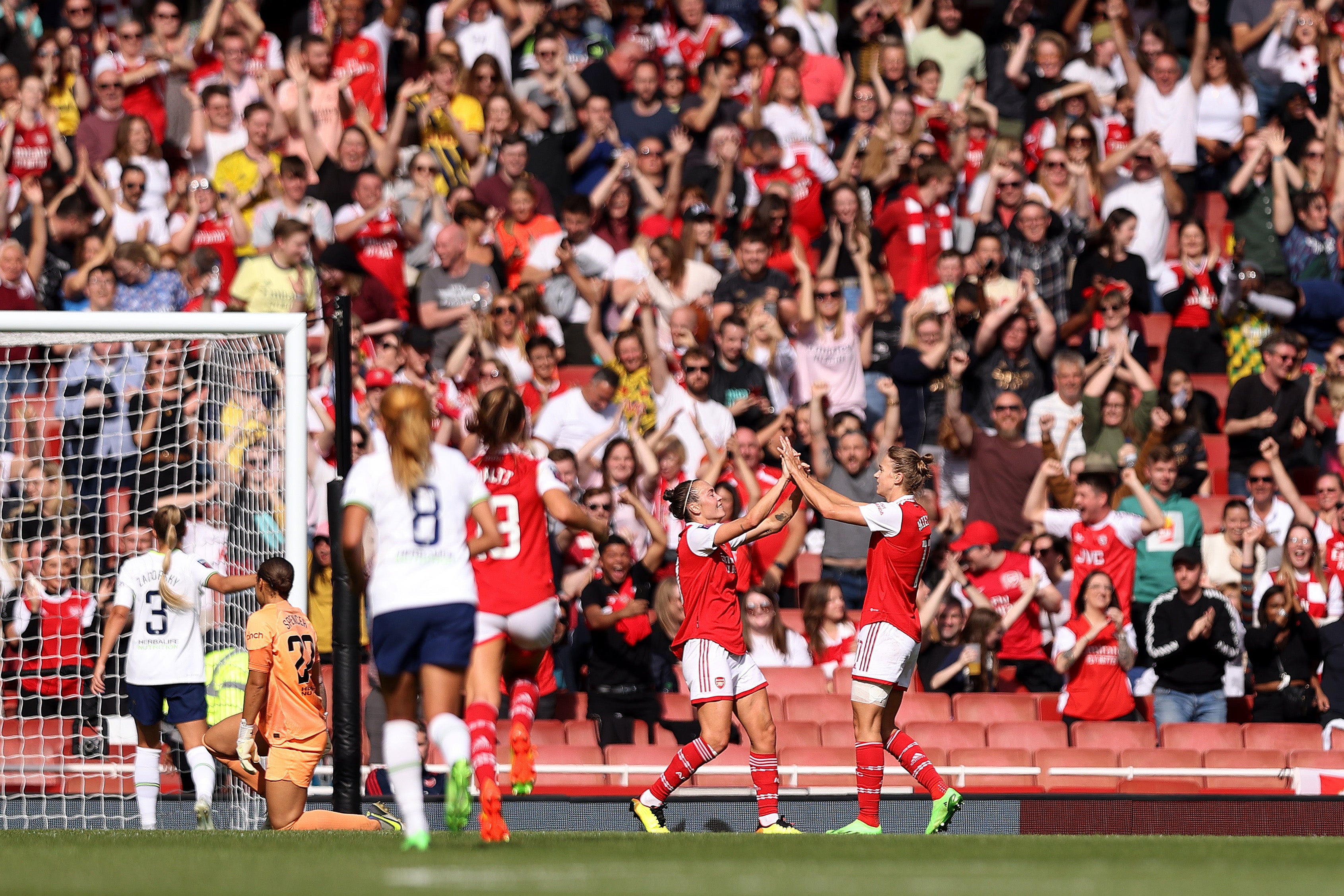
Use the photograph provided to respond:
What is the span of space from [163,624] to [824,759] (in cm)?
439

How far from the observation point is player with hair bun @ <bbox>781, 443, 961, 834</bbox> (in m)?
9.70

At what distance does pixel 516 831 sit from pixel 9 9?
1253 cm

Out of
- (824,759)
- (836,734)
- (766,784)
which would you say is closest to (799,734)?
(836,734)

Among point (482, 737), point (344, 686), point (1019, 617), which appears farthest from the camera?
point (1019, 617)

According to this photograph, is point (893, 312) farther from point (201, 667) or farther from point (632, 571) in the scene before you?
point (201, 667)

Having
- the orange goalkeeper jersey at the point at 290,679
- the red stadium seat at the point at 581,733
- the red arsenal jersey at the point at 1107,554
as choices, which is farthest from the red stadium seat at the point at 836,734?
the orange goalkeeper jersey at the point at 290,679

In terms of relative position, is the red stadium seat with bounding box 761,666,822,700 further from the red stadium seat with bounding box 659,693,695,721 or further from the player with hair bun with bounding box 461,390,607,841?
the player with hair bun with bounding box 461,390,607,841

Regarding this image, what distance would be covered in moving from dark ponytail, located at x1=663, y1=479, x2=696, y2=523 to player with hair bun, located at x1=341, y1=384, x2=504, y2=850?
8.77ft

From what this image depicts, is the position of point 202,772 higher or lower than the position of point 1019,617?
lower

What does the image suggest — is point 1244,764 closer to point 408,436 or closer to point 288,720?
Answer: point 288,720

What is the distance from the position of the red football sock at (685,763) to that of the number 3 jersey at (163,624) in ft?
10.8

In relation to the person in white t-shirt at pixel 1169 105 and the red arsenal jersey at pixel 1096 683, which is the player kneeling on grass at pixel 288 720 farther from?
the person in white t-shirt at pixel 1169 105

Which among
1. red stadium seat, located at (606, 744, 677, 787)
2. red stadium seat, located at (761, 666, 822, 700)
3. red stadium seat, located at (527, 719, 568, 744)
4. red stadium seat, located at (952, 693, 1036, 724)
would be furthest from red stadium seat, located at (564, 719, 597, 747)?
red stadium seat, located at (952, 693, 1036, 724)

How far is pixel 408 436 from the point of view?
24.0 ft
